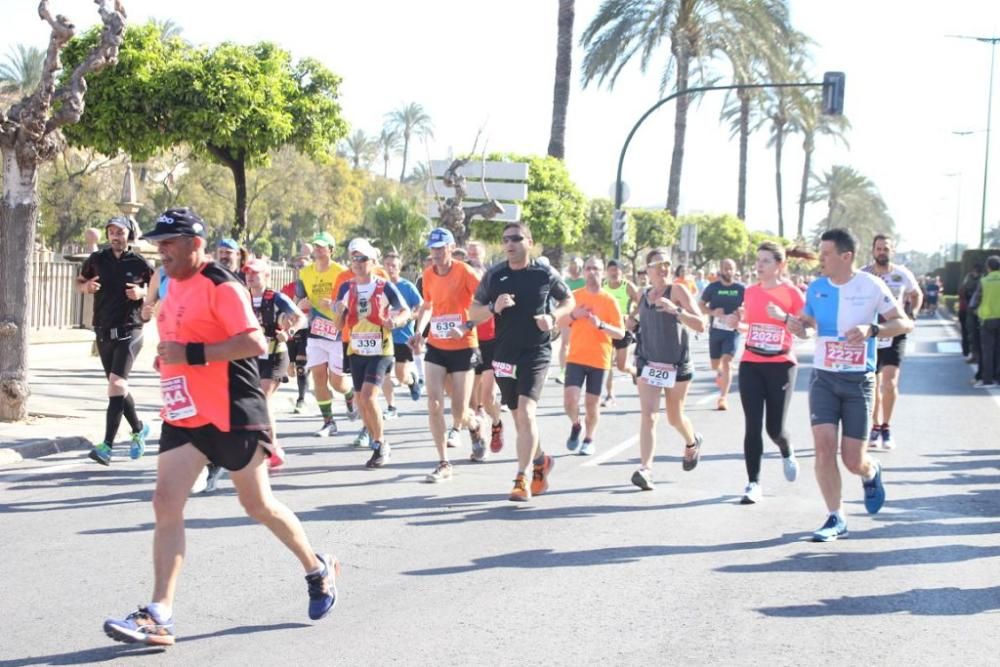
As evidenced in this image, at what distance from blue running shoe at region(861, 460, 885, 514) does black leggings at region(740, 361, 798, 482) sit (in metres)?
0.87

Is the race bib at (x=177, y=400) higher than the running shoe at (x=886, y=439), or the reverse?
the race bib at (x=177, y=400)

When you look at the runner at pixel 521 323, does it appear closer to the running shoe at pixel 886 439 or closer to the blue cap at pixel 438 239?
the blue cap at pixel 438 239

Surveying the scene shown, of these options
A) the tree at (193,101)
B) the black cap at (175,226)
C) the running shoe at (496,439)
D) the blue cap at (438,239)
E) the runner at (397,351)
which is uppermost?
the tree at (193,101)

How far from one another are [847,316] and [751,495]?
1847 mm

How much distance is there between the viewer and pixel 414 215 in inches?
2254

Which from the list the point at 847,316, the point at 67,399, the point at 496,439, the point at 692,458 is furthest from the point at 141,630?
the point at 67,399

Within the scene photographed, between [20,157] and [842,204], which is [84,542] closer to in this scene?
[20,157]

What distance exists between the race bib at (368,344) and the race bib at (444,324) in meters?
0.52

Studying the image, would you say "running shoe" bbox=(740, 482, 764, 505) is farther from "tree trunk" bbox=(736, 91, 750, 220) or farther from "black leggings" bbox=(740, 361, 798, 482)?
"tree trunk" bbox=(736, 91, 750, 220)

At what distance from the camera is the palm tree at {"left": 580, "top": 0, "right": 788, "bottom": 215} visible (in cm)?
3403

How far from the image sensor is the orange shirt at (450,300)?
9.70 metres

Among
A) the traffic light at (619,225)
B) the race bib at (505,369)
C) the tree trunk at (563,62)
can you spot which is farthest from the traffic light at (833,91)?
the race bib at (505,369)

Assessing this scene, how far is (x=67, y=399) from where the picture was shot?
45.6 ft

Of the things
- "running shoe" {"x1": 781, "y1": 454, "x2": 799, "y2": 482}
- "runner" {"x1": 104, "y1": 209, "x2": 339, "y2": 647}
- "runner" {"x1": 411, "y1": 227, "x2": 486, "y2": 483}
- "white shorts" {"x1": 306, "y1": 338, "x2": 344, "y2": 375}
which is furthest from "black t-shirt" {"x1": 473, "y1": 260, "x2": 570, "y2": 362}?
"runner" {"x1": 104, "y1": 209, "x2": 339, "y2": 647}
